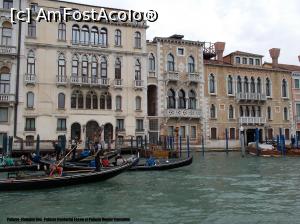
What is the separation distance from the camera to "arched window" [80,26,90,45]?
26094 mm

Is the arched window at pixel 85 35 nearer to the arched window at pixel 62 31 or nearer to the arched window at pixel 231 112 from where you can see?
the arched window at pixel 62 31

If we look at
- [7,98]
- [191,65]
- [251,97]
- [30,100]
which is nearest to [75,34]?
[30,100]

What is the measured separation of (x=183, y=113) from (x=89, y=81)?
7.17 meters

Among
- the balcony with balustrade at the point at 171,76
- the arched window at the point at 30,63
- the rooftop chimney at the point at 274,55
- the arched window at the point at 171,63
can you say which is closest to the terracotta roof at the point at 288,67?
the rooftop chimney at the point at 274,55

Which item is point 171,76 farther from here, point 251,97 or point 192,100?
point 251,97

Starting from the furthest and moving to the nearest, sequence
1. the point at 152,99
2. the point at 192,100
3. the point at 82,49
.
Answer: the point at 192,100
the point at 152,99
the point at 82,49

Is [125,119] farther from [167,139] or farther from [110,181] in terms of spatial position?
[110,181]

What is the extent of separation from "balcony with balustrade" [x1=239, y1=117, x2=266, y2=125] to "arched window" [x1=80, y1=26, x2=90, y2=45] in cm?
1301

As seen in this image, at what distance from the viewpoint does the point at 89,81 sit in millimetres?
25469

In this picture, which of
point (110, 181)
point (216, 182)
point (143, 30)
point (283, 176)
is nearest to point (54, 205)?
point (110, 181)

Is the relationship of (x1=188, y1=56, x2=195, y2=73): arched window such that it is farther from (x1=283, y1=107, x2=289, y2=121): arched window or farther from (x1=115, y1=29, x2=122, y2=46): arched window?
(x1=283, y1=107, x2=289, y2=121): arched window

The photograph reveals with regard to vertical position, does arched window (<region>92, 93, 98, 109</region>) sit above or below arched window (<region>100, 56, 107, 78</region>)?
below

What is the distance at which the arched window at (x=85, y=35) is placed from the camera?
26094 millimetres

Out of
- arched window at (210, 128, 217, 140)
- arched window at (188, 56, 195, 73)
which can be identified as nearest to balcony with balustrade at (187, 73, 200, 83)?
arched window at (188, 56, 195, 73)
